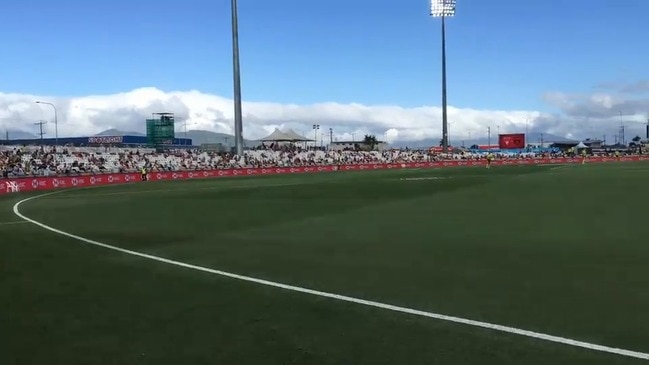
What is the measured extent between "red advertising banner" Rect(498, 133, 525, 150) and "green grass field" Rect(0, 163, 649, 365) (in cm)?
13997

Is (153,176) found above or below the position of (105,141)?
below

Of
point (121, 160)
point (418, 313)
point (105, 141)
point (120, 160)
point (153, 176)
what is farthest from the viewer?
point (105, 141)

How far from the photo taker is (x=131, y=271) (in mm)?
11141

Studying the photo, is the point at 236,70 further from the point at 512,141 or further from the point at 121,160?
the point at 512,141

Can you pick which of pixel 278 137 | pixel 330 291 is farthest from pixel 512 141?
pixel 330 291

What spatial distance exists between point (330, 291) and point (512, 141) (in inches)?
6065

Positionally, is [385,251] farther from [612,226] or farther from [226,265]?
[612,226]

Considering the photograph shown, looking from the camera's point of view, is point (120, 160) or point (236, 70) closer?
point (236, 70)

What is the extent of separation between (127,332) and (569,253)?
8164 mm

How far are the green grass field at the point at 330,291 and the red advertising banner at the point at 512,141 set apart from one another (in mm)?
139968

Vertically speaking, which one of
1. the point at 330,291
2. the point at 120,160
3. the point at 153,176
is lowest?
the point at 153,176

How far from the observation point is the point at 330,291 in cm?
898

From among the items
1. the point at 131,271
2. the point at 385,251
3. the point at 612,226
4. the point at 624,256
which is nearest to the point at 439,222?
the point at 612,226

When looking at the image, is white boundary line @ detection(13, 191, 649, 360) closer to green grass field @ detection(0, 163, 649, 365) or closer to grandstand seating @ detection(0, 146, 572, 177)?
green grass field @ detection(0, 163, 649, 365)
